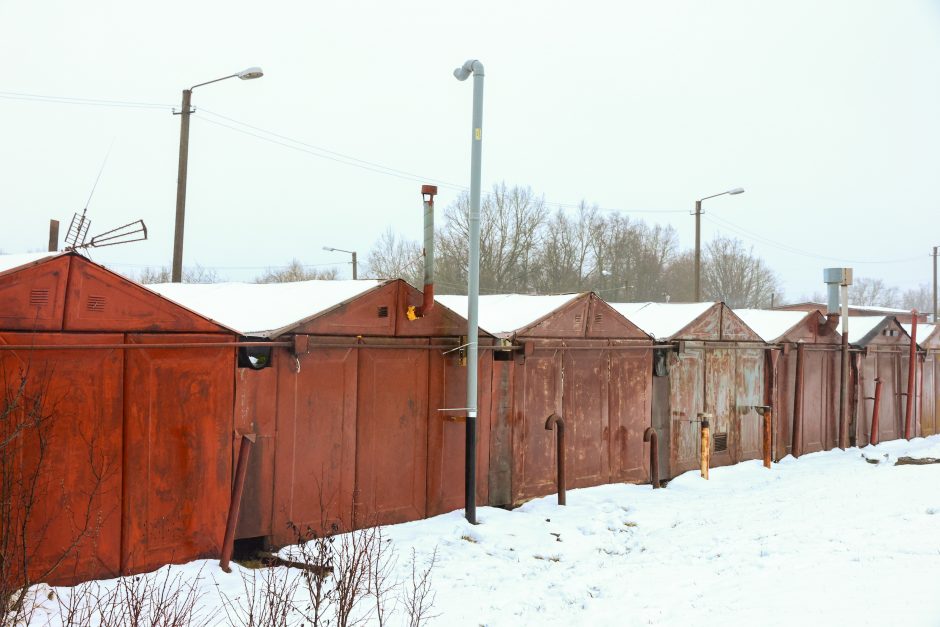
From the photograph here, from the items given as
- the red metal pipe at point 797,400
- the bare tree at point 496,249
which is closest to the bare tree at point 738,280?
the bare tree at point 496,249

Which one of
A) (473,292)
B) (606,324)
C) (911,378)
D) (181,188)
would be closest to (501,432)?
(473,292)

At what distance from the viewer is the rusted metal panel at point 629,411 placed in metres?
12.1

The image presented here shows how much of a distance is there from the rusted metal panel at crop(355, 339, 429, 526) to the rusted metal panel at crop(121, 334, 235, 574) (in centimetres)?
161

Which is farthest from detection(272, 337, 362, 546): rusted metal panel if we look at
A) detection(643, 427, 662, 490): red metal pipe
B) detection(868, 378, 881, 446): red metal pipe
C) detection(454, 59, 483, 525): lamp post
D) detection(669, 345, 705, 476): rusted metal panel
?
detection(868, 378, 881, 446): red metal pipe

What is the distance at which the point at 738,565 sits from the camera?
27.0 ft

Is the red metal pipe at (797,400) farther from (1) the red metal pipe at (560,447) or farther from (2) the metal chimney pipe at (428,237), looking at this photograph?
(2) the metal chimney pipe at (428,237)

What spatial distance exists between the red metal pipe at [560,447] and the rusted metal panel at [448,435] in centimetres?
109

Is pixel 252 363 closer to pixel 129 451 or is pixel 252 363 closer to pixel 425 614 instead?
pixel 129 451

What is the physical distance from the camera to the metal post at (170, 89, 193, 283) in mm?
14961

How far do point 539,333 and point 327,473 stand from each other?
365 cm

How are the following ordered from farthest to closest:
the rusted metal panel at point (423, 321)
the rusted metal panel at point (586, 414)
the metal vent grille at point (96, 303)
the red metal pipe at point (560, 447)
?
the rusted metal panel at point (586, 414)
the red metal pipe at point (560, 447)
the rusted metal panel at point (423, 321)
the metal vent grille at point (96, 303)

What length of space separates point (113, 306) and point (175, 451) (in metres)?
1.33

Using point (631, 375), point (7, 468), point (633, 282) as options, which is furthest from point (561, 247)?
point (7, 468)

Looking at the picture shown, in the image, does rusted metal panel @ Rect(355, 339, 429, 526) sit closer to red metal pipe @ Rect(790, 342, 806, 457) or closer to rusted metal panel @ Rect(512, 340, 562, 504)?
rusted metal panel @ Rect(512, 340, 562, 504)
